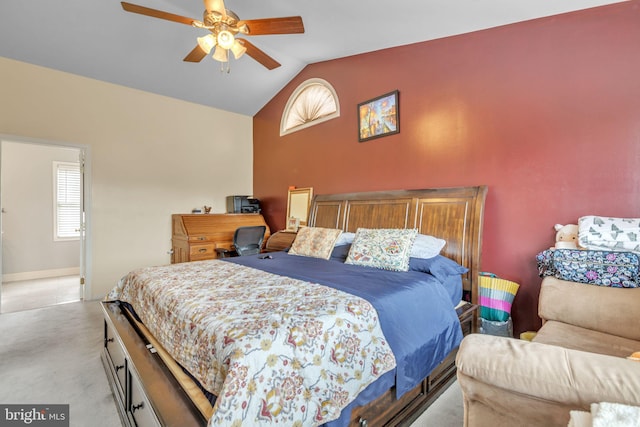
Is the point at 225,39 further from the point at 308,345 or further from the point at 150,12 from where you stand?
the point at 308,345

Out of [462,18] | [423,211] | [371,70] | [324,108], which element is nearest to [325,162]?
[324,108]

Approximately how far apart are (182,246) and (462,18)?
14.2 ft

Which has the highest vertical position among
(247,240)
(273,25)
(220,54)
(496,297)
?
(273,25)

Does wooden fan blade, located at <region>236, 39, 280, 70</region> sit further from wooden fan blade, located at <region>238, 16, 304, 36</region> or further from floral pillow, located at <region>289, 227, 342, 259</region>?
floral pillow, located at <region>289, 227, 342, 259</region>

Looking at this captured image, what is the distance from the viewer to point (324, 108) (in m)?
4.03

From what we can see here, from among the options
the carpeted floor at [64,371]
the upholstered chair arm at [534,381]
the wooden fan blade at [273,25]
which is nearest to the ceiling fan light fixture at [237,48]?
the wooden fan blade at [273,25]

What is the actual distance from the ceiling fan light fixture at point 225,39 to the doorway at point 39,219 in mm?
3791

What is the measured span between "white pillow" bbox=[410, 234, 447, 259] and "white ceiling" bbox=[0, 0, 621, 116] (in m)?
1.88

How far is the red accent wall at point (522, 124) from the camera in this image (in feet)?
6.32

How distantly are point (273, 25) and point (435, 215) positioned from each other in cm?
214

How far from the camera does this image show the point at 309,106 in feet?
Answer: 14.1

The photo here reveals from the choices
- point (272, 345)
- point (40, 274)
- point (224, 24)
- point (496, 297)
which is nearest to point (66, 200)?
point (40, 274)

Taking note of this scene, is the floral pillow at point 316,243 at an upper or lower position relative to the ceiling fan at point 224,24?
lower

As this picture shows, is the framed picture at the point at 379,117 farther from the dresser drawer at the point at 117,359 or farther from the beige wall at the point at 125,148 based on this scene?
the dresser drawer at the point at 117,359
